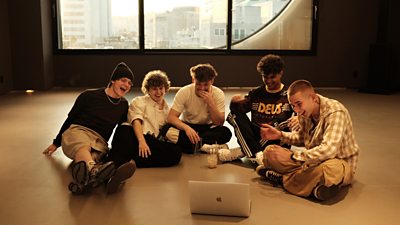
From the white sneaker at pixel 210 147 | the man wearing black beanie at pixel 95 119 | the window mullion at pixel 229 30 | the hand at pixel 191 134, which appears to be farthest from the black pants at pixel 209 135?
the window mullion at pixel 229 30

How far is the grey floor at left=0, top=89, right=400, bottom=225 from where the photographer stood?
271 cm

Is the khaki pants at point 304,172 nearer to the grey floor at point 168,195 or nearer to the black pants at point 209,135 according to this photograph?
the grey floor at point 168,195

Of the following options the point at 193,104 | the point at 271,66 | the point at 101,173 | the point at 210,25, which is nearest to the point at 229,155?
the point at 193,104

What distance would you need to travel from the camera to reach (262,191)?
125 inches

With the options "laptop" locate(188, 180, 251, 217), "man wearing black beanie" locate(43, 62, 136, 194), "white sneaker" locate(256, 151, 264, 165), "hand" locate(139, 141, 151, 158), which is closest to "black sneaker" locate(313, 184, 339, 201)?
"laptop" locate(188, 180, 251, 217)

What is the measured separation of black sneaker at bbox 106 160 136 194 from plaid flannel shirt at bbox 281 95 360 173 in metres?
1.02

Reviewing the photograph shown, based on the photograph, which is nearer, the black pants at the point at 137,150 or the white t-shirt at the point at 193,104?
the black pants at the point at 137,150

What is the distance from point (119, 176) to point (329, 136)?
1278 millimetres

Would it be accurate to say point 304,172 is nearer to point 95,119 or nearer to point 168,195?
point 168,195

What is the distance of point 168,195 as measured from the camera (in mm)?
3094

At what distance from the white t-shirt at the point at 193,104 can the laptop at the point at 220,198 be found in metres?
1.38

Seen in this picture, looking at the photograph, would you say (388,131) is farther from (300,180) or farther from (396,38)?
(396,38)

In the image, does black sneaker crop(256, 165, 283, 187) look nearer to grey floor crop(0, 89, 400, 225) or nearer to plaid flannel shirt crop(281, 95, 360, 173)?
grey floor crop(0, 89, 400, 225)

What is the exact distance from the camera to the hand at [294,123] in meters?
3.61
